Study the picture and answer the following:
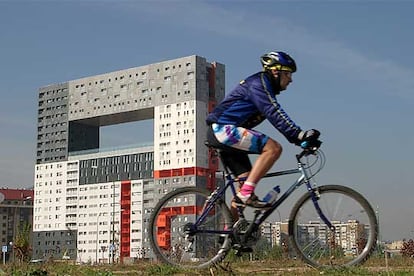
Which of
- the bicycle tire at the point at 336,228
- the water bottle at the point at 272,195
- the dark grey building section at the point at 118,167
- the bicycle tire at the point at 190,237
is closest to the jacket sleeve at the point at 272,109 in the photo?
the water bottle at the point at 272,195

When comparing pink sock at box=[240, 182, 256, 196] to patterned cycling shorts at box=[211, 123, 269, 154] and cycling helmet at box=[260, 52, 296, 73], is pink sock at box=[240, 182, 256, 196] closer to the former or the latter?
patterned cycling shorts at box=[211, 123, 269, 154]

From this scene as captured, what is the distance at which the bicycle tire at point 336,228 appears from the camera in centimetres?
720

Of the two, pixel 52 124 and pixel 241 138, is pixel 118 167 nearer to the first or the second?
pixel 52 124

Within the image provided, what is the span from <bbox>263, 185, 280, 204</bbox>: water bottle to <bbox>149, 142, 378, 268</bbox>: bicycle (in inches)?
2.0

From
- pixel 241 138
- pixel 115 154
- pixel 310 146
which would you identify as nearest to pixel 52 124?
pixel 115 154

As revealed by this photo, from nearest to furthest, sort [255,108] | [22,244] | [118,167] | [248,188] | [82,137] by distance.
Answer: [248,188]
[255,108]
[22,244]
[118,167]
[82,137]

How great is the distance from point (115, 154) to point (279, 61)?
12051 centimetres

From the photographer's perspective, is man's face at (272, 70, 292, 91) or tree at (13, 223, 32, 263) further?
tree at (13, 223, 32, 263)

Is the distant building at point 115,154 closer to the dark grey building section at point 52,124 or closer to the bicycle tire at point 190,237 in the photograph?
the dark grey building section at point 52,124

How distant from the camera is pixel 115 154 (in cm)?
12625

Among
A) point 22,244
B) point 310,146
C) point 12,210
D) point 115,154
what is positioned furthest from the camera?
point 12,210

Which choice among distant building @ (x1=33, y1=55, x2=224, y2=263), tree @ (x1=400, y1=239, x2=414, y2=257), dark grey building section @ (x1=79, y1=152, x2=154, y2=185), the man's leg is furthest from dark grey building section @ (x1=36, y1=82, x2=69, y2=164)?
the man's leg

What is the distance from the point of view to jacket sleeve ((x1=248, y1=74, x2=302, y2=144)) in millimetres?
6770

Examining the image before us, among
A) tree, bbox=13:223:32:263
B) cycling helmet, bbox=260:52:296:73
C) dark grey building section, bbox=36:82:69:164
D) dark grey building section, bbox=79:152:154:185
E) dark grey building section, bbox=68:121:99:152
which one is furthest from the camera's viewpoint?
dark grey building section, bbox=36:82:69:164
